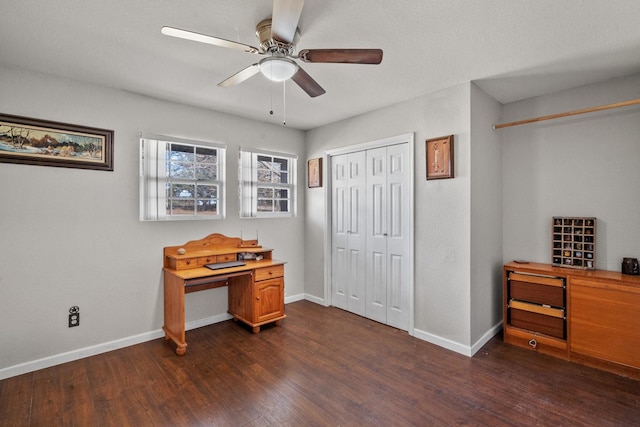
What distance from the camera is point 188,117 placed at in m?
3.59

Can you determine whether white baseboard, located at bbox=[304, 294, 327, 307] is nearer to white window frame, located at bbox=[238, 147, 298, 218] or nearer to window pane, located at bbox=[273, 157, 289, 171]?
white window frame, located at bbox=[238, 147, 298, 218]

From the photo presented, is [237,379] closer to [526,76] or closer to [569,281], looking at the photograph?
[569,281]

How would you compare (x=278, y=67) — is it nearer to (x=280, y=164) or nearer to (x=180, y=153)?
(x=180, y=153)

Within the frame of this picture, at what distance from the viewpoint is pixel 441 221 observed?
3162mm

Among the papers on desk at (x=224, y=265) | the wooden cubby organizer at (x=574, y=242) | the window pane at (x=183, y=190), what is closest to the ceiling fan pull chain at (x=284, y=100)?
A: the window pane at (x=183, y=190)

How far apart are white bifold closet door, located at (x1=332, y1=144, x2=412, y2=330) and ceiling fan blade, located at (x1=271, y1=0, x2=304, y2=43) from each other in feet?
7.00

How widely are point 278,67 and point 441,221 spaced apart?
2203 mm

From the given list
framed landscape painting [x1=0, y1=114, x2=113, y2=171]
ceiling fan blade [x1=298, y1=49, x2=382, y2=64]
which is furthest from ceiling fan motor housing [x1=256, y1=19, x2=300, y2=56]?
framed landscape painting [x1=0, y1=114, x2=113, y2=171]

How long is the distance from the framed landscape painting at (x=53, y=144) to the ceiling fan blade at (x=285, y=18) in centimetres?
234

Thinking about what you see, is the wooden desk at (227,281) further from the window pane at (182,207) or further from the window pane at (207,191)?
the window pane at (207,191)

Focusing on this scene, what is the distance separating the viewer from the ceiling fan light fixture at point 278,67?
1.91 metres

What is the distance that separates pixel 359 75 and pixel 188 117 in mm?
2083

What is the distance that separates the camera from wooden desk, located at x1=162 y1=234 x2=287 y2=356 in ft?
10.1

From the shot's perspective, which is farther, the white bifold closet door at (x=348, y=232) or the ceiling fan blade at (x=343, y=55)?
the white bifold closet door at (x=348, y=232)
